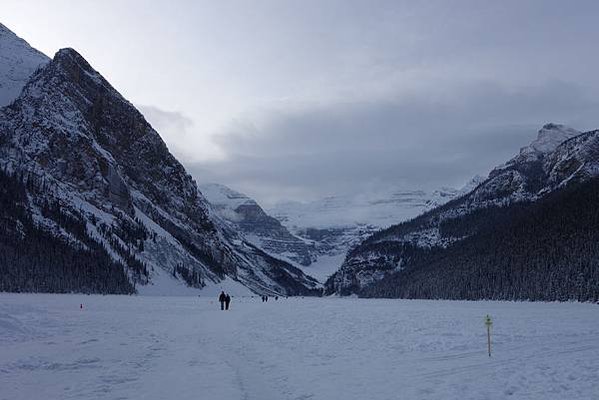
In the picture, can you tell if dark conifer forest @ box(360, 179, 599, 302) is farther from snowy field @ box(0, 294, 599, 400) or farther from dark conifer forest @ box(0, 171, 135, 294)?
dark conifer forest @ box(0, 171, 135, 294)

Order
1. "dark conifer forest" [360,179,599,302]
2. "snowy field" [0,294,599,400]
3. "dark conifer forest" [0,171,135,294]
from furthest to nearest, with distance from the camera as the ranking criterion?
"dark conifer forest" [0,171,135,294] < "dark conifer forest" [360,179,599,302] < "snowy field" [0,294,599,400]

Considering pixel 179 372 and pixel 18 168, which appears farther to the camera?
pixel 18 168

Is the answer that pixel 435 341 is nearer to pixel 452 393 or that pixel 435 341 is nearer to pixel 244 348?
pixel 244 348

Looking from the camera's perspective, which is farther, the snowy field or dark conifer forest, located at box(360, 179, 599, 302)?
dark conifer forest, located at box(360, 179, 599, 302)

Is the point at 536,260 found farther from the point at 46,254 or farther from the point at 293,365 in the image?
the point at 46,254

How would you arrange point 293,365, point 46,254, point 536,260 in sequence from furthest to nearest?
point 46,254, point 536,260, point 293,365

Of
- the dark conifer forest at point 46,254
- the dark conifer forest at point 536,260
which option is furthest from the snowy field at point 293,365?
the dark conifer forest at point 46,254

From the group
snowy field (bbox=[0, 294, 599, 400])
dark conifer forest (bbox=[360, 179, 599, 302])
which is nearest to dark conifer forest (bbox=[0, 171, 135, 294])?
snowy field (bbox=[0, 294, 599, 400])

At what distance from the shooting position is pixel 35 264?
123438 millimetres

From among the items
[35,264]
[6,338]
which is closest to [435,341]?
[6,338]

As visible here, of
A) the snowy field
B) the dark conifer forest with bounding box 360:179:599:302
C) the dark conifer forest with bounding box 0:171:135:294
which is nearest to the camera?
the snowy field

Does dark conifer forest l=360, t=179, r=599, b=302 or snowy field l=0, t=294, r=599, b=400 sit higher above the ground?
dark conifer forest l=360, t=179, r=599, b=302

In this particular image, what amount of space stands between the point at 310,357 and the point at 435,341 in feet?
25.6

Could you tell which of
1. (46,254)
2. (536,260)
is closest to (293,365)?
(536,260)
